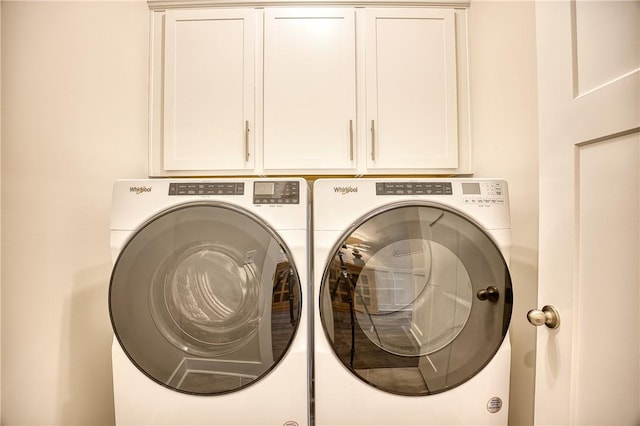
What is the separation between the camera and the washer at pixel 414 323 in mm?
949

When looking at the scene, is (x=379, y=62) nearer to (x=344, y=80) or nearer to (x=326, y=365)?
(x=344, y=80)

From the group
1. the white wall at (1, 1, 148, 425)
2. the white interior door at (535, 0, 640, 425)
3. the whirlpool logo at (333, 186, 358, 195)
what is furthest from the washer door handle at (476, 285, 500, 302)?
the white wall at (1, 1, 148, 425)

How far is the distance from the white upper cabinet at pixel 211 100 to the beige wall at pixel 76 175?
21 cm

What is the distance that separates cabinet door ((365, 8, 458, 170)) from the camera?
1399 mm

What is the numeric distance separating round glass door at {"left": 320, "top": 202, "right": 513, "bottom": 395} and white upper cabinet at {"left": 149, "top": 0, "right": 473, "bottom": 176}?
21.5 inches

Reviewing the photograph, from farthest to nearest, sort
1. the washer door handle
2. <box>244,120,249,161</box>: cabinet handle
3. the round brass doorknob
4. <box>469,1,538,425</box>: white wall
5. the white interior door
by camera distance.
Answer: <box>244,120,249,161</box>: cabinet handle
<box>469,1,538,425</box>: white wall
the washer door handle
the round brass doorknob
the white interior door

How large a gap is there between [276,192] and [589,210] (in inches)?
32.6

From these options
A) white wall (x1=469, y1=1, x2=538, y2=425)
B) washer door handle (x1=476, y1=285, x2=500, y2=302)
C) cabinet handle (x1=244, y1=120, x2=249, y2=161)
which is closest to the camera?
washer door handle (x1=476, y1=285, x2=500, y2=302)

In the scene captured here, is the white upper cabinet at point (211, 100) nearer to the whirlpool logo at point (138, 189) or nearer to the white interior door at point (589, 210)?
the whirlpool logo at point (138, 189)

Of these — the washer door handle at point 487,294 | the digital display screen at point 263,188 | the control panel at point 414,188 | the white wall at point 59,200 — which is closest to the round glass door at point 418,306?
the washer door handle at point 487,294

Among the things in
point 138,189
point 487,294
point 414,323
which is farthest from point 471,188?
point 138,189

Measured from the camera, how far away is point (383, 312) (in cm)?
95

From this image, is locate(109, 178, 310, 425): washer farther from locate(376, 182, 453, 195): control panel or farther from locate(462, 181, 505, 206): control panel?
locate(462, 181, 505, 206): control panel

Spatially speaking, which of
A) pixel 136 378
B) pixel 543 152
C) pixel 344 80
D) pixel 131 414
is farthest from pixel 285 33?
pixel 131 414
